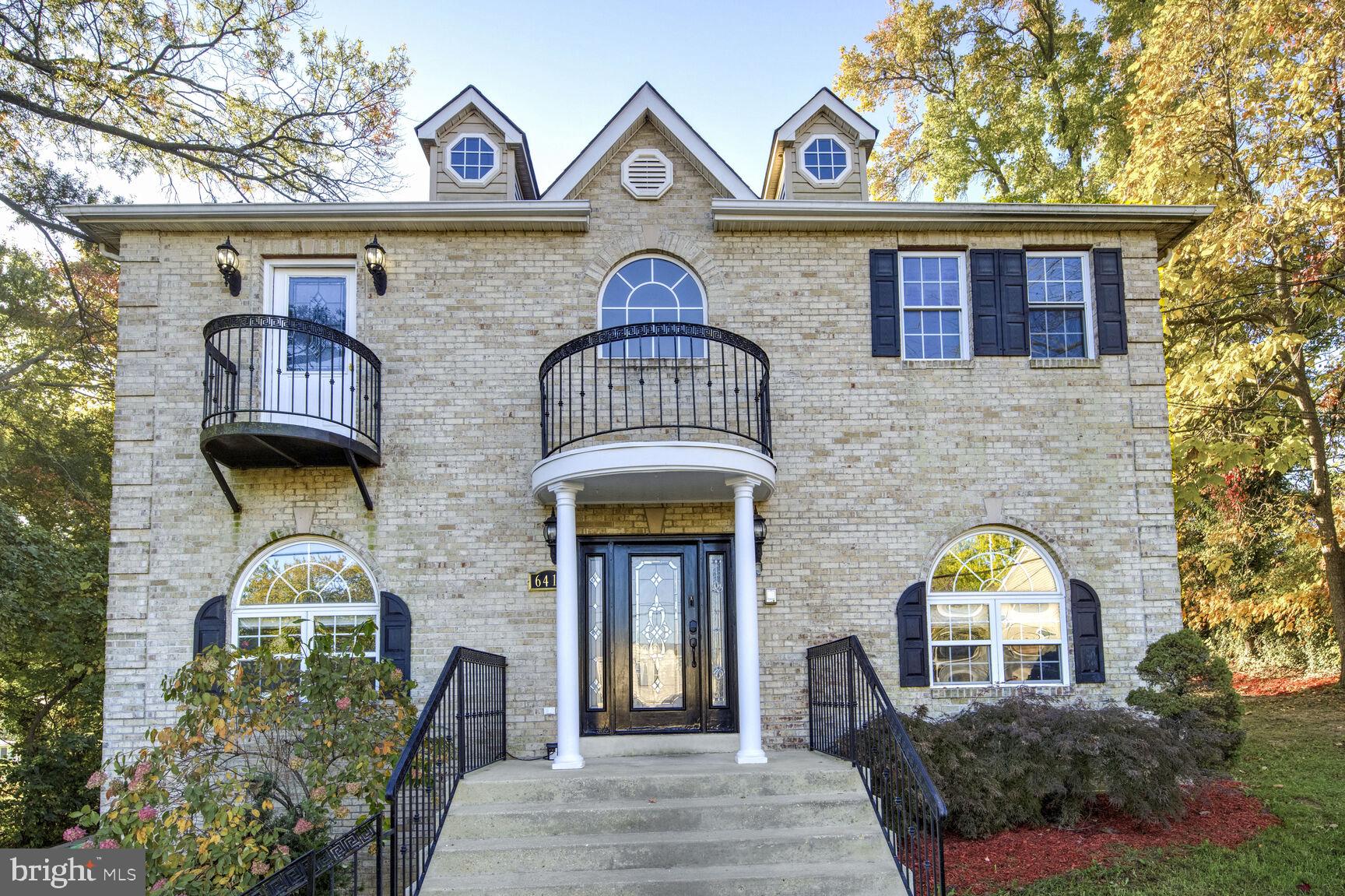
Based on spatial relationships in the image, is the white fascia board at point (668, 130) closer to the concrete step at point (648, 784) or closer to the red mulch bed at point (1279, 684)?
the concrete step at point (648, 784)

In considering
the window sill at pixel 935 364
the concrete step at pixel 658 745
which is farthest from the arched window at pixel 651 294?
the concrete step at pixel 658 745

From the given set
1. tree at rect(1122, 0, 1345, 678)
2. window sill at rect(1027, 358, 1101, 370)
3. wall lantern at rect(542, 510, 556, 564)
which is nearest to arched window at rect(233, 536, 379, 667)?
wall lantern at rect(542, 510, 556, 564)

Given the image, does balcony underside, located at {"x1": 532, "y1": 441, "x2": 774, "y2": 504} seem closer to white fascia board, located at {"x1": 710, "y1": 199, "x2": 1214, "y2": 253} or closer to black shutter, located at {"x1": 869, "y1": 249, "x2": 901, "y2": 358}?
black shutter, located at {"x1": 869, "y1": 249, "x2": 901, "y2": 358}

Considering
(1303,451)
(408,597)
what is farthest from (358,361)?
(1303,451)

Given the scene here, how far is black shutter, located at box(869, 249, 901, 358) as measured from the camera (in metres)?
9.86

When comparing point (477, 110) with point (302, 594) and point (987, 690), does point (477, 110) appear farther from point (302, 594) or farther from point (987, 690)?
point (987, 690)

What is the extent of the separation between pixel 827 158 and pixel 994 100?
11.1 metres

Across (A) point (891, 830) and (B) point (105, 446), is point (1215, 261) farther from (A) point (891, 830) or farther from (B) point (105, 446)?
(B) point (105, 446)

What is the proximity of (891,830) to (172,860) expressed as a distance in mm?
4820

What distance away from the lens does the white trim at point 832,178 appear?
10.7 m

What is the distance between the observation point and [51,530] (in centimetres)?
1530

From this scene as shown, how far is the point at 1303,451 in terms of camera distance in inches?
565

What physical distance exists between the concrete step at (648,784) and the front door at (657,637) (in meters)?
1.72

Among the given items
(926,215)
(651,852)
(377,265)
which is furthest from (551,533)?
(926,215)
